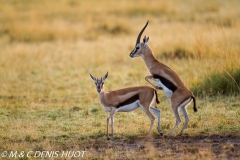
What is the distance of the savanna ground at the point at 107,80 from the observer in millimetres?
7211

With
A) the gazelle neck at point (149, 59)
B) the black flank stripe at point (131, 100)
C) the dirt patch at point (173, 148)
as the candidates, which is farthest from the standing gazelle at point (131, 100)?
the gazelle neck at point (149, 59)

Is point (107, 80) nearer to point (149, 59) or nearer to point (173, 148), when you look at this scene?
point (149, 59)

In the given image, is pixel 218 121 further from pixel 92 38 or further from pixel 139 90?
pixel 92 38

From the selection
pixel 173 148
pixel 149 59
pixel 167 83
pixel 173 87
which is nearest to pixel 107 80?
pixel 149 59

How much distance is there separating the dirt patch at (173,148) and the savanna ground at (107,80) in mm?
14

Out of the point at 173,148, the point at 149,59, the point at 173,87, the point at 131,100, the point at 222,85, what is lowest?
the point at 173,148

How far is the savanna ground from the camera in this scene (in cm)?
721

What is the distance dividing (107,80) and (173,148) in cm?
581

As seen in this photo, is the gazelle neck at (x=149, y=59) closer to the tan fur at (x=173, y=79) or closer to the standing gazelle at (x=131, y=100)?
the tan fur at (x=173, y=79)

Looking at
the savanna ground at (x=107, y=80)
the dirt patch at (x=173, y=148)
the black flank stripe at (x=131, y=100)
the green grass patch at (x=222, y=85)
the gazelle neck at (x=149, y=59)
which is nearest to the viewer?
the dirt patch at (x=173, y=148)

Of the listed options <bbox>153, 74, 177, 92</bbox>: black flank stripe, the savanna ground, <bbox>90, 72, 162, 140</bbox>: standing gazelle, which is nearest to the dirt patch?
the savanna ground

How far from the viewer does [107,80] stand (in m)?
12.5

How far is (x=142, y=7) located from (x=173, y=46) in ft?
30.8

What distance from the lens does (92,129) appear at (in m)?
8.09
